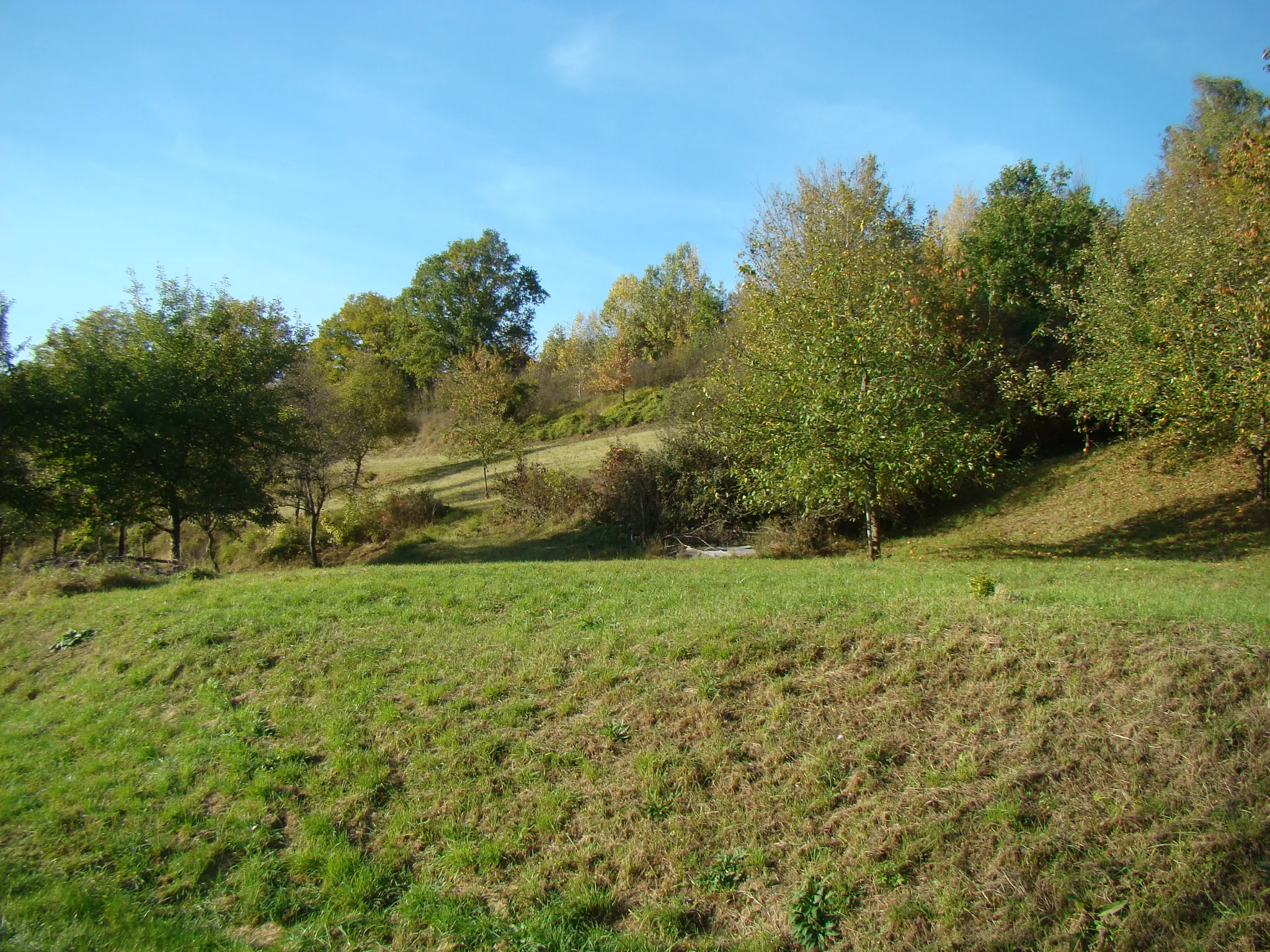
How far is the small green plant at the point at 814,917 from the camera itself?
4.12m

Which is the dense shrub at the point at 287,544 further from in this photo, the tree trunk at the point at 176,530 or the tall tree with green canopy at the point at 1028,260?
the tall tree with green canopy at the point at 1028,260

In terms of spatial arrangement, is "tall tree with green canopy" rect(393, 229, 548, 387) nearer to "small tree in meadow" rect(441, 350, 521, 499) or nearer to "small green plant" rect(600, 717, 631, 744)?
"small tree in meadow" rect(441, 350, 521, 499)

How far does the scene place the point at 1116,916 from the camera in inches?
154

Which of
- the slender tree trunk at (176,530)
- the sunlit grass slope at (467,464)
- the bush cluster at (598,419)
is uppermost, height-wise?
the bush cluster at (598,419)

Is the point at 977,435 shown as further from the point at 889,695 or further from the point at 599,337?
the point at 599,337

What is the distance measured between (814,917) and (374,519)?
24.7m

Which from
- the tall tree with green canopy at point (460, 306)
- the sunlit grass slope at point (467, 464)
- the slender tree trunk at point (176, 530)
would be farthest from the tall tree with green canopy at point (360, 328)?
Answer: the slender tree trunk at point (176, 530)

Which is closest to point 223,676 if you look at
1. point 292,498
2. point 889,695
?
point 889,695

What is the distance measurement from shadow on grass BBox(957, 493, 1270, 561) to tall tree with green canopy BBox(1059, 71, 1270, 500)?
92cm

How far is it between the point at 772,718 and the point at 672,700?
900 millimetres

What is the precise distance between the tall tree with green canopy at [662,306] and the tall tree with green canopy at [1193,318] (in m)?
31.2

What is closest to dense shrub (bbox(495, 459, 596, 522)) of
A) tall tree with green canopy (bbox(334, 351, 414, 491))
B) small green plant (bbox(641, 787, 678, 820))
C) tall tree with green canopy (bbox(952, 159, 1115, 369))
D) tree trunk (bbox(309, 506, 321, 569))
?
tall tree with green canopy (bbox(334, 351, 414, 491))

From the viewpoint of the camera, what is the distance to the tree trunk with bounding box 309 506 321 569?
2411 centimetres

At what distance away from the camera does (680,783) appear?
5.46 m
